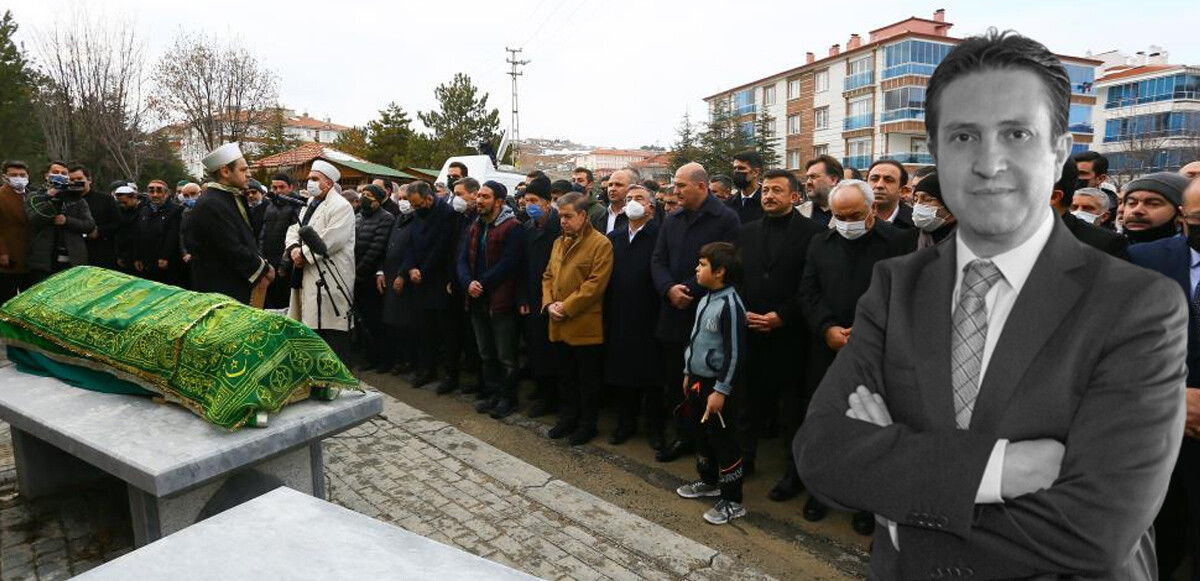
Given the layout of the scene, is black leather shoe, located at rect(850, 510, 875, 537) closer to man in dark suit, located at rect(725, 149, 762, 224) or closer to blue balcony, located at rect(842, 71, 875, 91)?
man in dark suit, located at rect(725, 149, 762, 224)

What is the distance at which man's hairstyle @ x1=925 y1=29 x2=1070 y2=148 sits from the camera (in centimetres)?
128

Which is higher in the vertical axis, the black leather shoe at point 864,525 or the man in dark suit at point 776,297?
the man in dark suit at point 776,297

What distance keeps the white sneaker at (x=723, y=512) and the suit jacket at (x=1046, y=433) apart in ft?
9.33

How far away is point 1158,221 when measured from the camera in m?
3.65

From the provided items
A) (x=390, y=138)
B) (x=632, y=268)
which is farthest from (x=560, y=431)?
(x=390, y=138)

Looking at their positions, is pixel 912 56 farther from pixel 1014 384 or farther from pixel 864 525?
pixel 1014 384

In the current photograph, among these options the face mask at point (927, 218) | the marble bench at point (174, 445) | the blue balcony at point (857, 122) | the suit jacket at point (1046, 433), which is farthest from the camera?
the blue balcony at point (857, 122)

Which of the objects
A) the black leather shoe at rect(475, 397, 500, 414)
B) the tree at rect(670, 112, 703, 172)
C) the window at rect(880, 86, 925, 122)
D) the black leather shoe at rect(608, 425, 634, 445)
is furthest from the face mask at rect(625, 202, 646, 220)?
the window at rect(880, 86, 925, 122)

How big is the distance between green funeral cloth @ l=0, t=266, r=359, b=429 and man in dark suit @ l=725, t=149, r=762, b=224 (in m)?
4.27

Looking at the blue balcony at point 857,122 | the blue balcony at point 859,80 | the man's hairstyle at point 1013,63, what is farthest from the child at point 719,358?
the blue balcony at point 859,80

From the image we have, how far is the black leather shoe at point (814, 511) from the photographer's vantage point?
167 inches

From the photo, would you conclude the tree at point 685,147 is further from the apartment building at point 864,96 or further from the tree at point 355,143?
the tree at point 355,143

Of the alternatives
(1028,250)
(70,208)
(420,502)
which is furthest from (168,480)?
(70,208)

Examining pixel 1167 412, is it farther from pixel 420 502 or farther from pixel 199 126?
pixel 199 126
